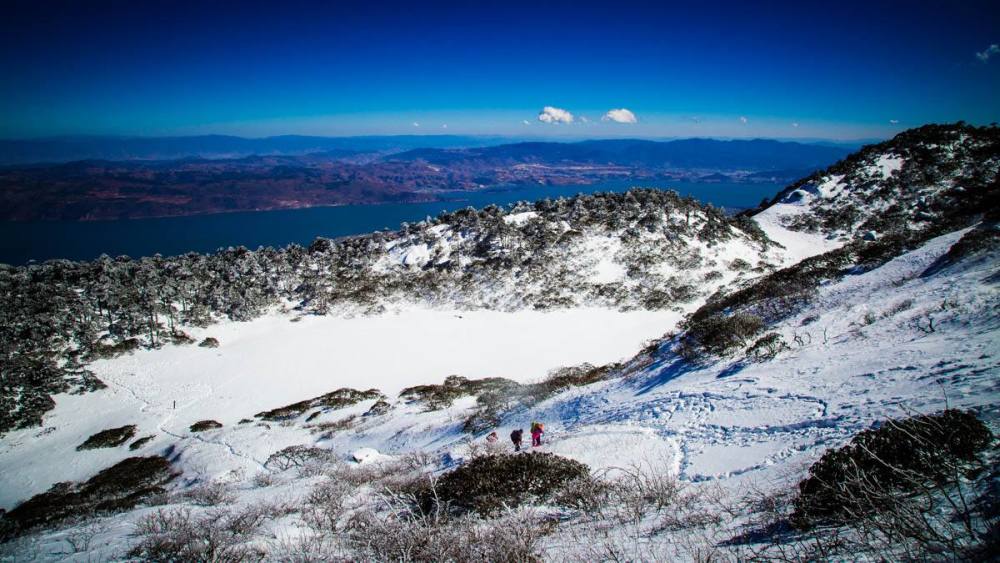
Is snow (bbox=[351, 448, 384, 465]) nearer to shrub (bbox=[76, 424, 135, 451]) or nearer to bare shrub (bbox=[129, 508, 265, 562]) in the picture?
bare shrub (bbox=[129, 508, 265, 562])

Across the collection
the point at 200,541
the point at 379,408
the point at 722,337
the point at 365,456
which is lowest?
the point at 379,408

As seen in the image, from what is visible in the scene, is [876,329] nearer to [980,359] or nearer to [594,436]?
[980,359]

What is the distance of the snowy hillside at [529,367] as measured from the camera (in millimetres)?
7809

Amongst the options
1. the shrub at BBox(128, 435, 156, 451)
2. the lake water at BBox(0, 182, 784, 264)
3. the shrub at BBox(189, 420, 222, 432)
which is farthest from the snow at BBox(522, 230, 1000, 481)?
the lake water at BBox(0, 182, 784, 264)

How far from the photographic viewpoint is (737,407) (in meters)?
11.6

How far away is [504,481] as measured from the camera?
921 centimetres

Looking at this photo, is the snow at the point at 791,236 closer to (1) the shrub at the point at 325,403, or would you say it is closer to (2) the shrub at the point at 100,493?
(1) the shrub at the point at 325,403

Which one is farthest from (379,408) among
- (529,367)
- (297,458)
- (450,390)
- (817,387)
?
(817,387)

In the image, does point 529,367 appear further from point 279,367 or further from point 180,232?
point 180,232

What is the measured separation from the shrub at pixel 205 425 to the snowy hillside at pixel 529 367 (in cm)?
15

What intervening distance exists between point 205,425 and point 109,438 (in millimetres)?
5717

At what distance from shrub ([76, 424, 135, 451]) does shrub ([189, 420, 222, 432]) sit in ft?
12.5

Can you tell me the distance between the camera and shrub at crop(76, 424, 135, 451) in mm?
24562

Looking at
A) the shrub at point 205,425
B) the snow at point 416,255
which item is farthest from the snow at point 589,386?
the snow at point 416,255
